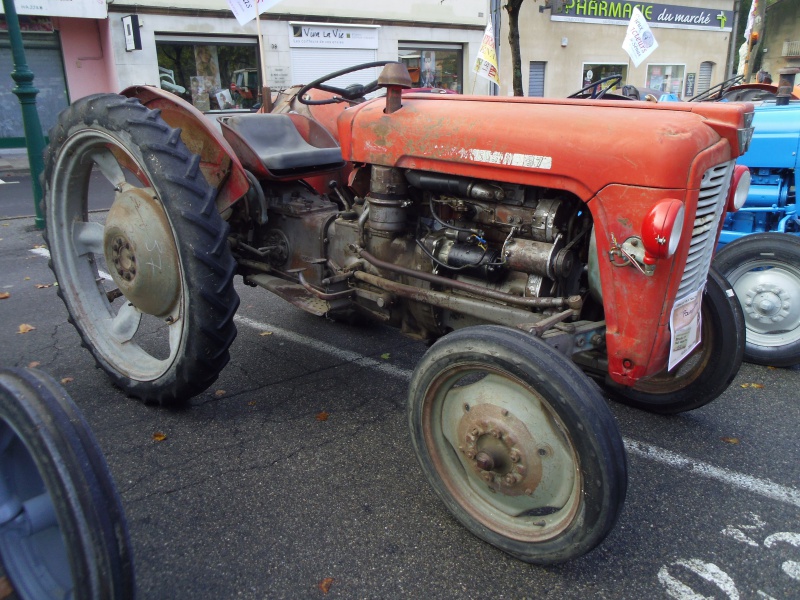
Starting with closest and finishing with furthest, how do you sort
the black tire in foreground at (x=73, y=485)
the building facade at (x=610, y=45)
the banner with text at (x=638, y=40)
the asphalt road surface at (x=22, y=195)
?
1. the black tire in foreground at (x=73, y=485)
2. the asphalt road surface at (x=22, y=195)
3. the banner with text at (x=638, y=40)
4. the building facade at (x=610, y=45)

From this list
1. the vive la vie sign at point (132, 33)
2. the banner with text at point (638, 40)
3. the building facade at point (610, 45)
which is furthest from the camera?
the building facade at point (610, 45)

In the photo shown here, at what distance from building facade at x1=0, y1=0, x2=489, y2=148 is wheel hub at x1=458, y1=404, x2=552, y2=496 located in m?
11.7

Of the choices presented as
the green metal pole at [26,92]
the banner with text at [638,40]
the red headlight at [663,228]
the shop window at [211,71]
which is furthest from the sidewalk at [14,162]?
the red headlight at [663,228]

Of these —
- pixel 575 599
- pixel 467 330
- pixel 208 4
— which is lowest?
pixel 575 599

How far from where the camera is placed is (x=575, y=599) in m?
2.07

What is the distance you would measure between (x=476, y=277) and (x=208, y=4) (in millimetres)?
13180

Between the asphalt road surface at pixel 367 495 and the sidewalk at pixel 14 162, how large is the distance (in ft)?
35.2

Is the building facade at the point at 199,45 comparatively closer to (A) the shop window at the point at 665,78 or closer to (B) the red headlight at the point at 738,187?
(A) the shop window at the point at 665,78

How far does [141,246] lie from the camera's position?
10.1ft

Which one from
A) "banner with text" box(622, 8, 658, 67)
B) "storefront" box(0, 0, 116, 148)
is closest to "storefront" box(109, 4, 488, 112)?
"storefront" box(0, 0, 116, 148)

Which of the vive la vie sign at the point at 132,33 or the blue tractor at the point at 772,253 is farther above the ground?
the vive la vie sign at the point at 132,33

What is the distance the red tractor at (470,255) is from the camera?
6.82ft

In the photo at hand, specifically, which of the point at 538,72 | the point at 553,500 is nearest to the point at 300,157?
the point at 553,500

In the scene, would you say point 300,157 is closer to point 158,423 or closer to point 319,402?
point 319,402
